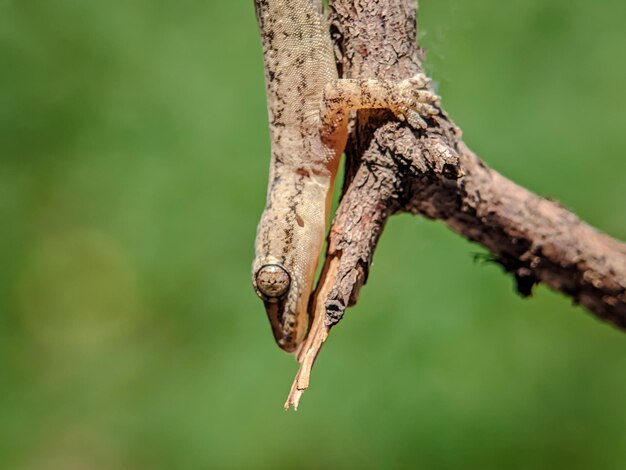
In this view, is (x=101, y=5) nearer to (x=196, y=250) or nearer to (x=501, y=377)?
(x=196, y=250)

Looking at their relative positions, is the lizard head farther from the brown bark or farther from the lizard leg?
the lizard leg

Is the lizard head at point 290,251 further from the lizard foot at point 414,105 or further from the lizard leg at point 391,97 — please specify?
the lizard foot at point 414,105

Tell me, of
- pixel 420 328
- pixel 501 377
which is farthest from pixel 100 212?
pixel 501 377

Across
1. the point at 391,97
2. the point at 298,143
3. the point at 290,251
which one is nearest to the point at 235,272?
the point at 298,143

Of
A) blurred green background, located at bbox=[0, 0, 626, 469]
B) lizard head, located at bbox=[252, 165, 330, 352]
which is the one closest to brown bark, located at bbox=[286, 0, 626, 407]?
lizard head, located at bbox=[252, 165, 330, 352]

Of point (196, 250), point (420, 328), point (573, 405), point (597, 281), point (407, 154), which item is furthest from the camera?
point (196, 250)

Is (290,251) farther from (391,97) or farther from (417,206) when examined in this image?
(391,97)
